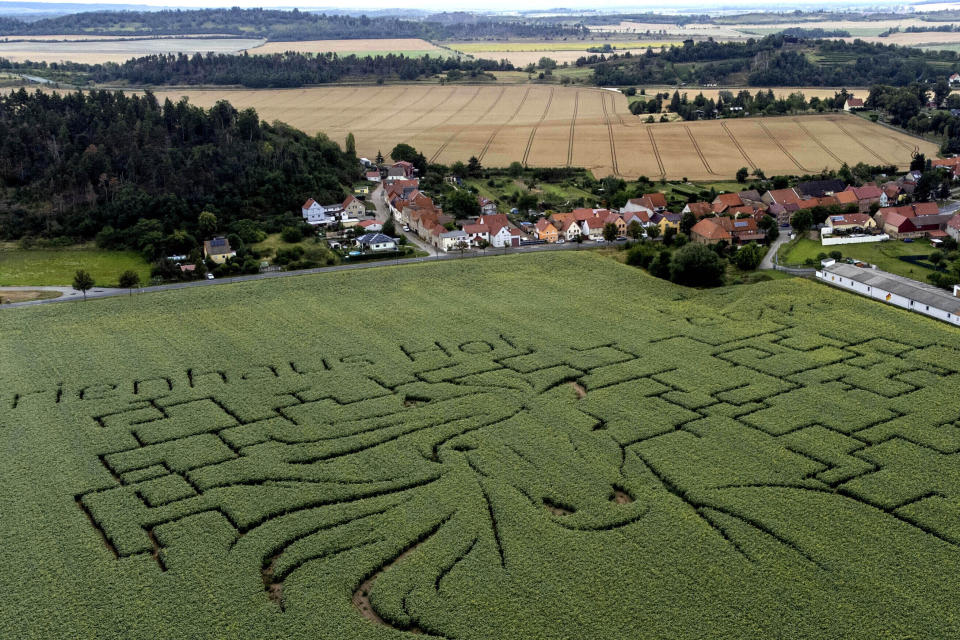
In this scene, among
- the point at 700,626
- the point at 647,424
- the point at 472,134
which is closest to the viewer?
the point at 700,626

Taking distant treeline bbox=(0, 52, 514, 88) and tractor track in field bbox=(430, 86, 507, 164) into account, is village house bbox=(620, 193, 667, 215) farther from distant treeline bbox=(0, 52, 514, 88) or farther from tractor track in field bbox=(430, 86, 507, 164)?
distant treeline bbox=(0, 52, 514, 88)

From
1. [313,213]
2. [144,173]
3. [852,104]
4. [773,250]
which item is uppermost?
[852,104]

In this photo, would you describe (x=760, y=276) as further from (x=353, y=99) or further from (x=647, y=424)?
(x=353, y=99)

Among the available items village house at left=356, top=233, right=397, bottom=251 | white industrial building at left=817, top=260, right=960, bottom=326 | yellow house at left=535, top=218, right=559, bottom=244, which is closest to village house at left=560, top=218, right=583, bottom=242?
yellow house at left=535, top=218, right=559, bottom=244

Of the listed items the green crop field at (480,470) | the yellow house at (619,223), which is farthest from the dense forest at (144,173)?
the yellow house at (619,223)

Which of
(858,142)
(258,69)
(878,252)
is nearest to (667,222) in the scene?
(878,252)

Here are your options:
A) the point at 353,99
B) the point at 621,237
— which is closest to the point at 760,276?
the point at 621,237

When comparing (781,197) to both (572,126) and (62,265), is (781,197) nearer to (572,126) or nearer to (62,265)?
(572,126)

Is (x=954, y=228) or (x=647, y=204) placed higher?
(x=954, y=228)
